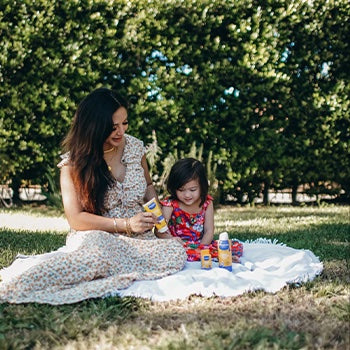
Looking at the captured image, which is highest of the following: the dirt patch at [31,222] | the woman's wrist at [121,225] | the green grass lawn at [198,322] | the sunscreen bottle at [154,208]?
the sunscreen bottle at [154,208]

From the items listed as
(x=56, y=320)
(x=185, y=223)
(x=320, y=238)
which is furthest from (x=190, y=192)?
(x=56, y=320)

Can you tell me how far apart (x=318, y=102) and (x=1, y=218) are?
14.6 ft

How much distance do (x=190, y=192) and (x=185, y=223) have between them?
263 millimetres

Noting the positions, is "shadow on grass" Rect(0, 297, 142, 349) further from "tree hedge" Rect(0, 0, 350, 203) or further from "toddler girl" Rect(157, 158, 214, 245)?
"tree hedge" Rect(0, 0, 350, 203)

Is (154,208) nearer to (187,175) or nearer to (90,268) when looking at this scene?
(187,175)

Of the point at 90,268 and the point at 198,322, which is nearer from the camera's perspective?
the point at 198,322

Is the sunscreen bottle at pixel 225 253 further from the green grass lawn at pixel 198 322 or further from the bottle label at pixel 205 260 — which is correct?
the green grass lawn at pixel 198 322

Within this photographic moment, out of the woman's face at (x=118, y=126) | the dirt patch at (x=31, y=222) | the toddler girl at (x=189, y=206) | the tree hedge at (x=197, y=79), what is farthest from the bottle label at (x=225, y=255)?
the tree hedge at (x=197, y=79)

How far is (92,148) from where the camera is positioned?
3426 millimetres

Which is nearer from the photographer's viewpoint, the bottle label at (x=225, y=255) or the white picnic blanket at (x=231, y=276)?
the white picnic blanket at (x=231, y=276)

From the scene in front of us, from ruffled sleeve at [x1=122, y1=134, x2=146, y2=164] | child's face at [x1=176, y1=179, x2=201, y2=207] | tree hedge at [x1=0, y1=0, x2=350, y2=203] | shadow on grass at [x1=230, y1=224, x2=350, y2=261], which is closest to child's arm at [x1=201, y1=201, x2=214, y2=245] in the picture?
child's face at [x1=176, y1=179, x2=201, y2=207]

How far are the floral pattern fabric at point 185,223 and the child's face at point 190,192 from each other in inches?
3.7

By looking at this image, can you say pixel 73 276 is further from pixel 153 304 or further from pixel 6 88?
pixel 6 88

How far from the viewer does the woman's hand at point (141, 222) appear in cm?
331
